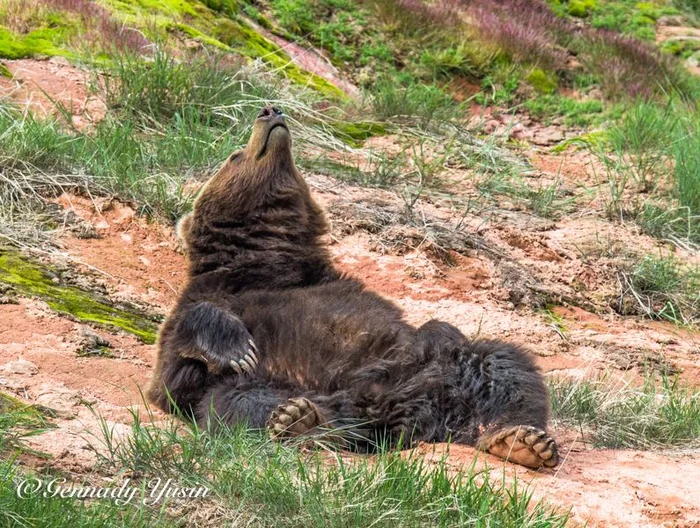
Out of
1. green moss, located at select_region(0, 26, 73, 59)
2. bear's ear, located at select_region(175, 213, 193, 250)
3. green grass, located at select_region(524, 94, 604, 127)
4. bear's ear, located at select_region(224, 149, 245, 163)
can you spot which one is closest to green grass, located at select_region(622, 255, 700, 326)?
bear's ear, located at select_region(224, 149, 245, 163)

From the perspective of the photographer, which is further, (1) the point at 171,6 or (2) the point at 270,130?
(1) the point at 171,6

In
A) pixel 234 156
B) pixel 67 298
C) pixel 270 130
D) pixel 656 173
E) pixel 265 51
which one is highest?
pixel 270 130

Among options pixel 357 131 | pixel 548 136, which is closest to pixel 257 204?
pixel 357 131

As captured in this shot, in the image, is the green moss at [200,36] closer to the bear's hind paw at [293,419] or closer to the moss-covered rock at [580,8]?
the bear's hind paw at [293,419]

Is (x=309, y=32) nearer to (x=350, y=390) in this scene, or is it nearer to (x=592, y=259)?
(x=592, y=259)

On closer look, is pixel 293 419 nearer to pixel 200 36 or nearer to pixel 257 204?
pixel 257 204

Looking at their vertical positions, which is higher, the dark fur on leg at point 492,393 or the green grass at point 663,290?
the dark fur on leg at point 492,393

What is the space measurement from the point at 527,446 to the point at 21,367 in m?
2.38

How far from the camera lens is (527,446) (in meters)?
3.95

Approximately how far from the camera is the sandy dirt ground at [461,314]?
3.86 m

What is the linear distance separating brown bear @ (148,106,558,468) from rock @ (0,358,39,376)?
1.91 feet

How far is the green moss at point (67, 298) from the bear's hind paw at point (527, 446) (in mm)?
2634

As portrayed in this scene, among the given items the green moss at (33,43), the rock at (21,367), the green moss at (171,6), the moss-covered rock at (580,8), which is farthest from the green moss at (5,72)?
the moss-covered rock at (580,8)

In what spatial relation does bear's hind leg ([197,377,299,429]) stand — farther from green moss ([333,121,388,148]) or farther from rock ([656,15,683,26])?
rock ([656,15,683,26])
